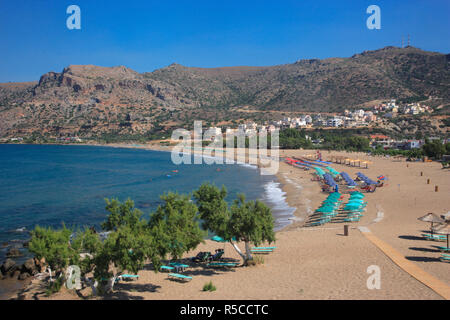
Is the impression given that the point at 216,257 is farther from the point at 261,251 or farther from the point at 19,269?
the point at 19,269

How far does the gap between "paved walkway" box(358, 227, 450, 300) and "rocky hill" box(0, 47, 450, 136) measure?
4879 inches

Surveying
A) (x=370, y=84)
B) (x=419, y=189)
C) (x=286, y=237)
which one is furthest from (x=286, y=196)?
(x=370, y=84)

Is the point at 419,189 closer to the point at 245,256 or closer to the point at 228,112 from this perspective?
the point at 245,256

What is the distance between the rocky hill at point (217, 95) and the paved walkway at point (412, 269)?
123919mm

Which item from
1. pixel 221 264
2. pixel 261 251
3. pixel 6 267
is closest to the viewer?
pixel 221 264

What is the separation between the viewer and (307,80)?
159m

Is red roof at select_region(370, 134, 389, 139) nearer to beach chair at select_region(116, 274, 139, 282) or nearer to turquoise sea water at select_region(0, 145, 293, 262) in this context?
turquoise sea water at select_region(0, 145, 293, 262)

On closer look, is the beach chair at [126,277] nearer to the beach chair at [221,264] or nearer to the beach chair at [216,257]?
the beach chair at [221,264]

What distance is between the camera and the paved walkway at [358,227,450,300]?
33.1ft

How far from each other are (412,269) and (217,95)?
607ft

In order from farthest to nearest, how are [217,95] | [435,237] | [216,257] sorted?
[217,95] < [435,237] < [216,257]

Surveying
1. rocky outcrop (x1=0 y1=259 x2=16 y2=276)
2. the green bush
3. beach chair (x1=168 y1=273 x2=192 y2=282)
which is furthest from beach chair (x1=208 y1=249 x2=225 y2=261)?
rocky outcrop (x1=0 y1=259 x2=16 y2=276)

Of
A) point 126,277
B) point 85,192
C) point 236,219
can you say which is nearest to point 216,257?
point 236,219

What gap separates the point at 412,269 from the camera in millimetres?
12078
